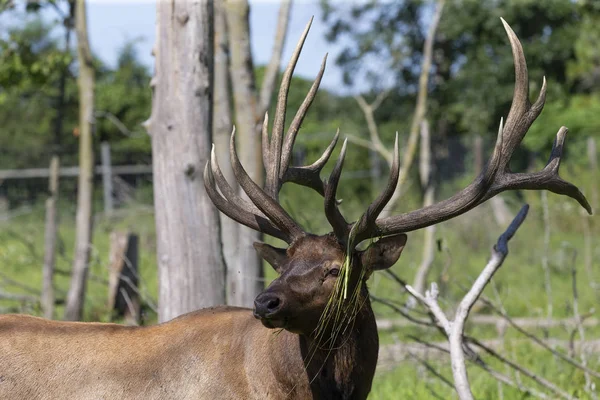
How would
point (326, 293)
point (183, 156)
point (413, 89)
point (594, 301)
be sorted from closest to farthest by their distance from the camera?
point (326, 293) < point (183, 156) < point (594, 301) < point (413, 89)

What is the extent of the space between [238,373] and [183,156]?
1607 mm

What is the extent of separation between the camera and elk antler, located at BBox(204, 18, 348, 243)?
4.19 m


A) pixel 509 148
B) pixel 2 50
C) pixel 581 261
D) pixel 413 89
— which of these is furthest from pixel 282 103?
pixel 413 89

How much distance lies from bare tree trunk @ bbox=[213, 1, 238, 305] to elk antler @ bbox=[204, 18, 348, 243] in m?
1.87

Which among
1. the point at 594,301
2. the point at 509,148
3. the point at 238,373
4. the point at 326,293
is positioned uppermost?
the point at 509,148

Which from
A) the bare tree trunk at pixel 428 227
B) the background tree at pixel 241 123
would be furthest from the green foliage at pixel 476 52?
the background tree at pixel 241 123

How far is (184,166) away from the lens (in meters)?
5.18

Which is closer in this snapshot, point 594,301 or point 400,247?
point 400,247

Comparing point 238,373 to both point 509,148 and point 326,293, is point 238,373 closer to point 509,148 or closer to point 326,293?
point 326,293

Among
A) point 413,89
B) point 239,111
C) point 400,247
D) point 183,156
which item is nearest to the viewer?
point 400,247

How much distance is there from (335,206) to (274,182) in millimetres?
583

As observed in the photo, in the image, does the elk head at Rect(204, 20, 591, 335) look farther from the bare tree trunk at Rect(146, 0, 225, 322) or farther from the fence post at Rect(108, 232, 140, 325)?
the fence post at Rect(108, 232, 140, 325)

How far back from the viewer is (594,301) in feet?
33.4

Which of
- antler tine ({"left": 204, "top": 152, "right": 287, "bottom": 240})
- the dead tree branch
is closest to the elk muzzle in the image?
antler tine ({"left": 204, "top": 152, "right": 287, "bottom": 240})
